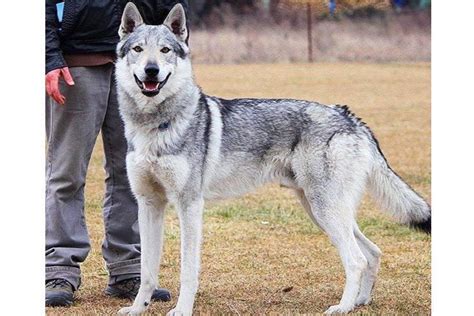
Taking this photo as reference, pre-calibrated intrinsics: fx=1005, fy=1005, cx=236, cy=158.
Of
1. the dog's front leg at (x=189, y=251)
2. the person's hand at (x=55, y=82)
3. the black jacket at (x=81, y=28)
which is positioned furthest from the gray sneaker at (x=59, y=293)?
the black jacket at (x=81, y=28)

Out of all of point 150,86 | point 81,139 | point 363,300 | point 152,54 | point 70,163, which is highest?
point 152,54

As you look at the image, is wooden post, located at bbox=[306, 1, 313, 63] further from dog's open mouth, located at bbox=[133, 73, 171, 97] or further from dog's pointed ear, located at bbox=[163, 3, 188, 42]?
dog's open mouth, located at bbox=[133, 73, 171, 97]

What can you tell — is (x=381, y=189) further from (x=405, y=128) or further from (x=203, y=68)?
(x=203, y=68)

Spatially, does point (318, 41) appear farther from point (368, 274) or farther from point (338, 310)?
point (338, 310)

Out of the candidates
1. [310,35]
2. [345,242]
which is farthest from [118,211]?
[310,35]

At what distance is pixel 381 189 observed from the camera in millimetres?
5742

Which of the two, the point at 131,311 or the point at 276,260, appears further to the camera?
the point at 276,260

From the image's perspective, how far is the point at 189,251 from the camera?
525 cm

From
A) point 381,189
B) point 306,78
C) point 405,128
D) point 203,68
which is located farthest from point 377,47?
point 381,189

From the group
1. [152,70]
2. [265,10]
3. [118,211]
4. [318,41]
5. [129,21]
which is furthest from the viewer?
[265,10]

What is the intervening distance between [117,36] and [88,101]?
0.40m

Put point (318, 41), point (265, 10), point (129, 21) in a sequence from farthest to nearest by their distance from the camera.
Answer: point (265, 10), point (318, 41), point (129, 21)

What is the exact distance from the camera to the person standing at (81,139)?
5578 millimetres

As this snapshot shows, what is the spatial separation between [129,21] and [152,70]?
378mm
